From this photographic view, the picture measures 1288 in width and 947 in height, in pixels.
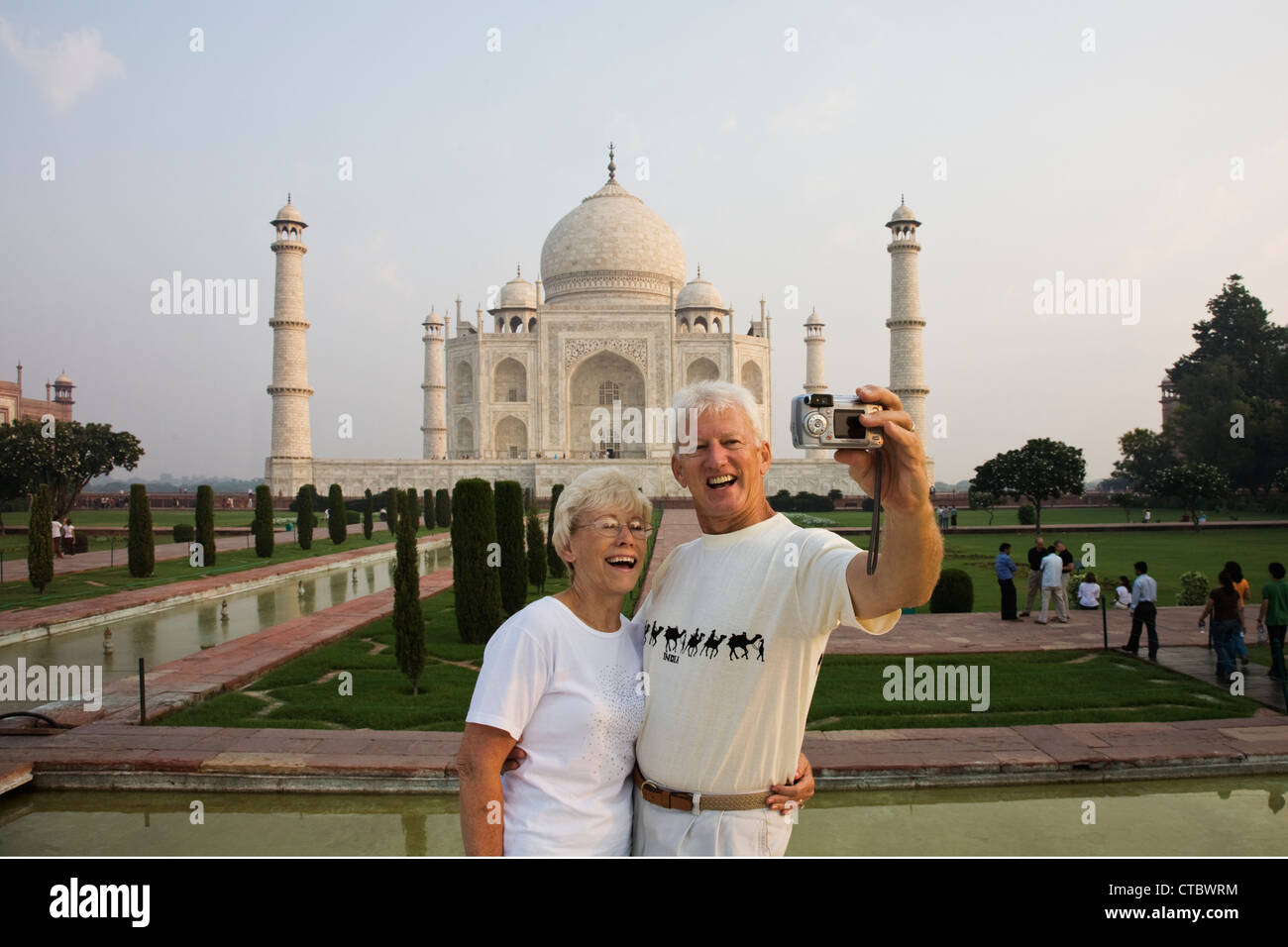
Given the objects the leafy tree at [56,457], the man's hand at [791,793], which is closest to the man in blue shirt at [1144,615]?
the man's hand at [791,793]

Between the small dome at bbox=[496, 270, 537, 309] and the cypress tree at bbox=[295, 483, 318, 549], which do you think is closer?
the cypress tree at bbox=[295, 483, 318, 549]

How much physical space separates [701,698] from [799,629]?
19 centimetres

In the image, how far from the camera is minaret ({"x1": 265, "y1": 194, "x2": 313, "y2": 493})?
85.4 ft

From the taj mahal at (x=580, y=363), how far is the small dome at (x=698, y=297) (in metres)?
0.05

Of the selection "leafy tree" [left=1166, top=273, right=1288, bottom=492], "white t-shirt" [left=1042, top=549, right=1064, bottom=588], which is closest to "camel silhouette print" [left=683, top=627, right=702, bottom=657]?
"white t-shirt" [left=1042, top=549, right=1064, bottom=588]

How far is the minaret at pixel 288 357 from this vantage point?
2603cm

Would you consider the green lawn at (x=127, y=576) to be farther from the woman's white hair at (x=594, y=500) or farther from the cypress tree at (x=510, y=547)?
the woman's white hair at (x=594, y=500)

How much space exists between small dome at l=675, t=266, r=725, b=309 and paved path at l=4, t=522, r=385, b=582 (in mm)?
18591

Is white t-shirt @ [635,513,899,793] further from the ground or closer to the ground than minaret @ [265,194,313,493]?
closer to the ground

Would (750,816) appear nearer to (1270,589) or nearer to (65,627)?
(1270,589)

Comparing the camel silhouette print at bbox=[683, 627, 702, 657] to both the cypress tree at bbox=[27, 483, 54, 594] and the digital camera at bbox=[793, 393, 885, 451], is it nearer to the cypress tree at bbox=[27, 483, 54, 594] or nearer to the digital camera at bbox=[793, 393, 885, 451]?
the digital camera at bbox=[793, 393, 885, 451]

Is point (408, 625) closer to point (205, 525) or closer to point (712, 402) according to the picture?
point (712, 402)

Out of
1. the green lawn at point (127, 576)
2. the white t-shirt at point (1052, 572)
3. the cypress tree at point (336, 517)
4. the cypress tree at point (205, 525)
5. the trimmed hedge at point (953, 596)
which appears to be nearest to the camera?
the white t-shirt at point (1052, 572)

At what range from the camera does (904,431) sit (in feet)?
4.09
